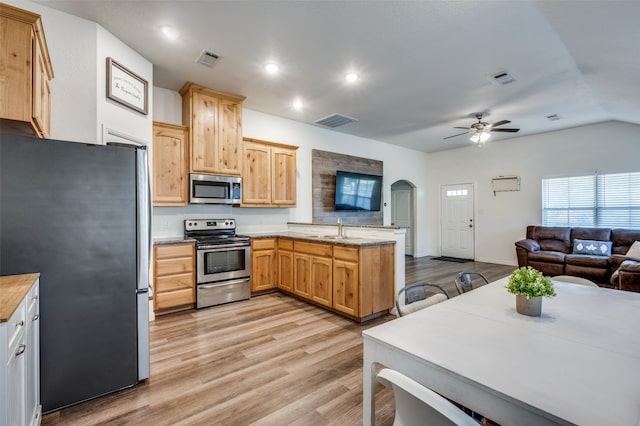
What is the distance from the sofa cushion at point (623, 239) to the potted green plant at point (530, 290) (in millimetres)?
5289

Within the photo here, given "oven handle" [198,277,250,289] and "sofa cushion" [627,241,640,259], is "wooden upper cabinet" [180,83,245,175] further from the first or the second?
"sofa cushion" [627,241,640,259]

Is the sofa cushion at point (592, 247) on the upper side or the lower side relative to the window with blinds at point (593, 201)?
lower

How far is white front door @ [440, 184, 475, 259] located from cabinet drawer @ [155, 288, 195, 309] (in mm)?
6776

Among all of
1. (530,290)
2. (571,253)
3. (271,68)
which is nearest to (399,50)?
(271,68)

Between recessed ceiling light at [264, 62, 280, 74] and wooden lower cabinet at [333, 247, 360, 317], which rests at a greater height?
recessed ceiling light at [264, 62, 280, 74]

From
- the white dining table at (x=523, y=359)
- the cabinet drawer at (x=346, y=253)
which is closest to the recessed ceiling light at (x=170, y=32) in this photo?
the cabinet drawer at (x=346, y=253)

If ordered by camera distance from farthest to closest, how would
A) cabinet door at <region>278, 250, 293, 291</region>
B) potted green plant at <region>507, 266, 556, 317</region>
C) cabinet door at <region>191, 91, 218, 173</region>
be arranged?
cabinet door at <region>278, 250, 293, 291</region> < cabinet door at <region>191, 91, 218, 173</region> < potted green plant at <region>507, 266, 556, 317</region>

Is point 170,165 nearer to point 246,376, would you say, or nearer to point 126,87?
point 126,87

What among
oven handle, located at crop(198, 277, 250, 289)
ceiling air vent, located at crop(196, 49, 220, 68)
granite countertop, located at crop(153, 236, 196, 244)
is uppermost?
ceiling air vent, located at crop(196, 49, 220, 68)

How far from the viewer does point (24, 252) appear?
1766mm

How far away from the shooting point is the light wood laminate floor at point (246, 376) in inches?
73.6

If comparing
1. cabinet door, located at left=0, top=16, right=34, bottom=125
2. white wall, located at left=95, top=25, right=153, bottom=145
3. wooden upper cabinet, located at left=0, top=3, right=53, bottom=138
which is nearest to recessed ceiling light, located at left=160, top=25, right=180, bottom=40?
white wall, located at left=95, top=25, right=153, bottom=145

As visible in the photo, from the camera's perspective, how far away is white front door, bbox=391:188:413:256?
27.4 feet

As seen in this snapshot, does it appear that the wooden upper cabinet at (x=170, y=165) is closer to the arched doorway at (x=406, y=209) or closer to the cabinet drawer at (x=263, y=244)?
the cabinet drawer at (x=263, y=244)
